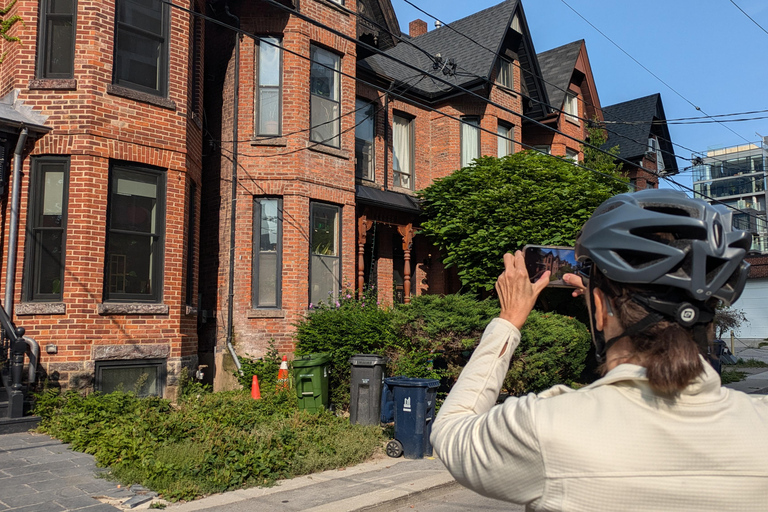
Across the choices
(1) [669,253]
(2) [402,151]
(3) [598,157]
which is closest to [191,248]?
(2) [402,151]

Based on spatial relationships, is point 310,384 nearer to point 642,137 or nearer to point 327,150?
point 327,150

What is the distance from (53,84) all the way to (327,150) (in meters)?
5.71

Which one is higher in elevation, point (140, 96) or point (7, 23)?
point (7, 23)

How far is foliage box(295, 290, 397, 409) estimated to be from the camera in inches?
434

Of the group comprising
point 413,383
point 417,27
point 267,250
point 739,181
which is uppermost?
point 739,181

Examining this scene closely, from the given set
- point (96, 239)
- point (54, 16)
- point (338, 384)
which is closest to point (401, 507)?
point (338, 384)

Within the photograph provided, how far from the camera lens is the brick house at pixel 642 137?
30.3 meters

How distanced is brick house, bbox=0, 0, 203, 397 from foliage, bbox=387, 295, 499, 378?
3.83 m

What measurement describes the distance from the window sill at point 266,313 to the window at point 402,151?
249 inches

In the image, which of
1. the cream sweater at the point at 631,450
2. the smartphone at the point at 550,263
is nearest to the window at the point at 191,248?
the smartphone at the point at 550,263

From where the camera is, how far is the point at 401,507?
6328 millimetres

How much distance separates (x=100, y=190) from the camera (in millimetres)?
10047

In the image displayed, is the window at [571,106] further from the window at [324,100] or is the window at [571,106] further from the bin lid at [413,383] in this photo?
the bin lid at [413,383]

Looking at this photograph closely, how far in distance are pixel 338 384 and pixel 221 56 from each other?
806 centimetres
